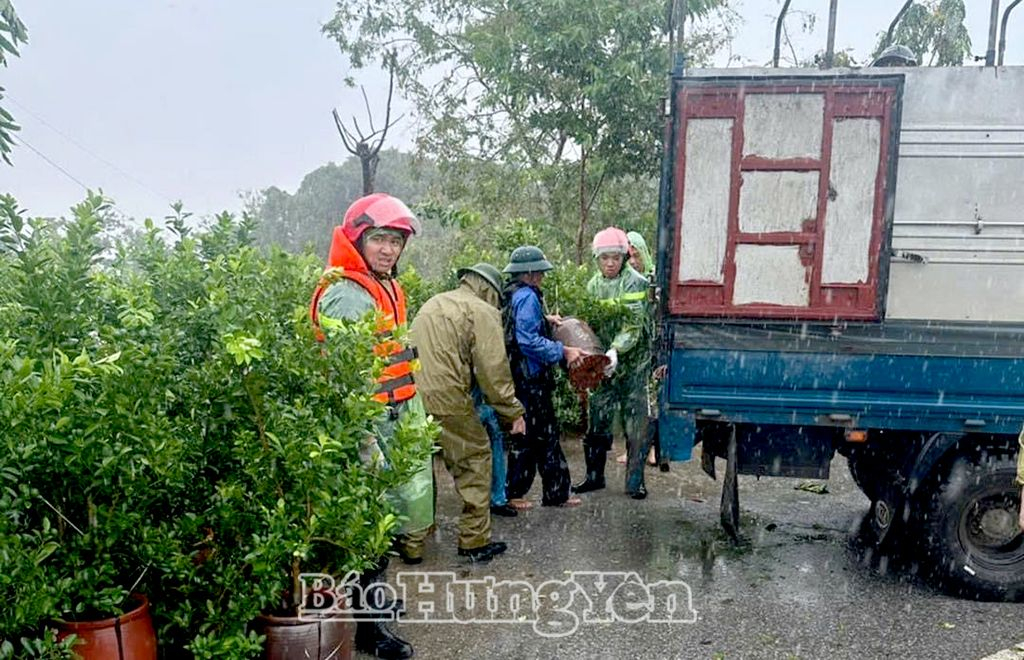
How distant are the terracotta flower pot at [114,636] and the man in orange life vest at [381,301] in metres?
1.04

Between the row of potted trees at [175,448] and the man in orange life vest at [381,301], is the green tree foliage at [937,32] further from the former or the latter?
the row of potted trees at [175,448]

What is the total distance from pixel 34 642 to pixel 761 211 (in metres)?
3.36

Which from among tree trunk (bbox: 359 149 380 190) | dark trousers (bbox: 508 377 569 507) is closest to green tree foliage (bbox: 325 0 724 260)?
tree trunk (bbox: 359 149 380 190)

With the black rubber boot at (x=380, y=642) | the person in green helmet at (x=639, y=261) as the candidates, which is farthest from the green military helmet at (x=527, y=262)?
the black rubber boot at (x=380, y=642)

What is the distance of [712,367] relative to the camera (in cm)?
407

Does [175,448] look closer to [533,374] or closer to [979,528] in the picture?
[533,374]

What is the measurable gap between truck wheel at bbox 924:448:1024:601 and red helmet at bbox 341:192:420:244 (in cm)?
287

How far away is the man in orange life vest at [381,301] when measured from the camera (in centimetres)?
323

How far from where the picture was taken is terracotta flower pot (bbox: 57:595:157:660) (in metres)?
2.26

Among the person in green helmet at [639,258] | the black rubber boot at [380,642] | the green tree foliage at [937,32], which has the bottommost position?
the black rubber boot at [380,642]

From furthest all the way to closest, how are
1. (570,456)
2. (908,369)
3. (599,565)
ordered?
(570,456) → (599,565) → (908,369)

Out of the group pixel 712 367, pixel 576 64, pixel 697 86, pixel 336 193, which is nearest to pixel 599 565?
pixel 712 367

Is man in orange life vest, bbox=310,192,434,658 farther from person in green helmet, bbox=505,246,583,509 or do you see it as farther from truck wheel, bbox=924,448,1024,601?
truck wheel, bbox=924,448,1024,601

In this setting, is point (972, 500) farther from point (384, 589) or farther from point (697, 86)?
point (384, 589)
